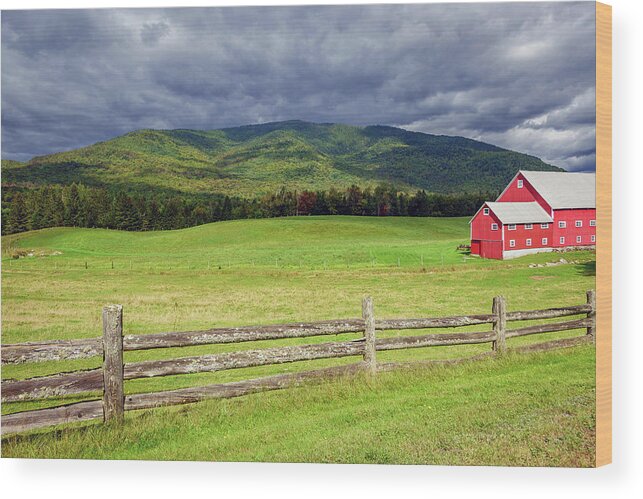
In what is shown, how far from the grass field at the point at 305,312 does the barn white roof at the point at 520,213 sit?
0.52 metres

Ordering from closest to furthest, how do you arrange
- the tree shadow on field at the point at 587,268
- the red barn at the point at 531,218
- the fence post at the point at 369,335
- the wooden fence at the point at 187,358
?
the wooden fence at the point at 187,358
the tree shadow on field at the point at 587,268
the fence post at the point at 369,335
the red barn at the point at 531,218

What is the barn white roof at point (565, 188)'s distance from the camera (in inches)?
230

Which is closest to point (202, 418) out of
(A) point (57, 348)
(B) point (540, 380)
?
(A) point (57, 348)

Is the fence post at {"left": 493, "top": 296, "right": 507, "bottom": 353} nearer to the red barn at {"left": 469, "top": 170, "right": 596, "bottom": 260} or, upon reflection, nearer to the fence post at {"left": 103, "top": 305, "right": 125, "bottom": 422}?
the red barn at {"left": 469, "top": 170, "right": 596, "bottom": 260}

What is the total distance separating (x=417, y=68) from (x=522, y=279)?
308 cm

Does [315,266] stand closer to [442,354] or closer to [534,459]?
[442,354]

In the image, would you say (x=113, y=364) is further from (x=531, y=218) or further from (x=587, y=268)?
(x=531, y=218)

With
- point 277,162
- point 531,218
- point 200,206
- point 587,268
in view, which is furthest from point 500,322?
point 200,206

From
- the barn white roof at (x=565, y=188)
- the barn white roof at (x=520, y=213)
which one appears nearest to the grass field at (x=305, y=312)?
the barn white roof at (x=520, y=213)

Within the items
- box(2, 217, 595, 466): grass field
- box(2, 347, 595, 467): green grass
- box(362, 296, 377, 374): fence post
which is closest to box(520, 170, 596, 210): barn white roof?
box(2, 217, 595, 466): grass field

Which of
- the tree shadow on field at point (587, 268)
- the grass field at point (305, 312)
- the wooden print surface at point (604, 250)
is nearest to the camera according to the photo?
the grass field at point (305, 312)

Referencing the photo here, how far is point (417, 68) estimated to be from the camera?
252 inches

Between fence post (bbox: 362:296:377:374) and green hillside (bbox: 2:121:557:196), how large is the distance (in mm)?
2312

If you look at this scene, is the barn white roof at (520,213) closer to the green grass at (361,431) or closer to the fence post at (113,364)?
the green grass at (361,431)
